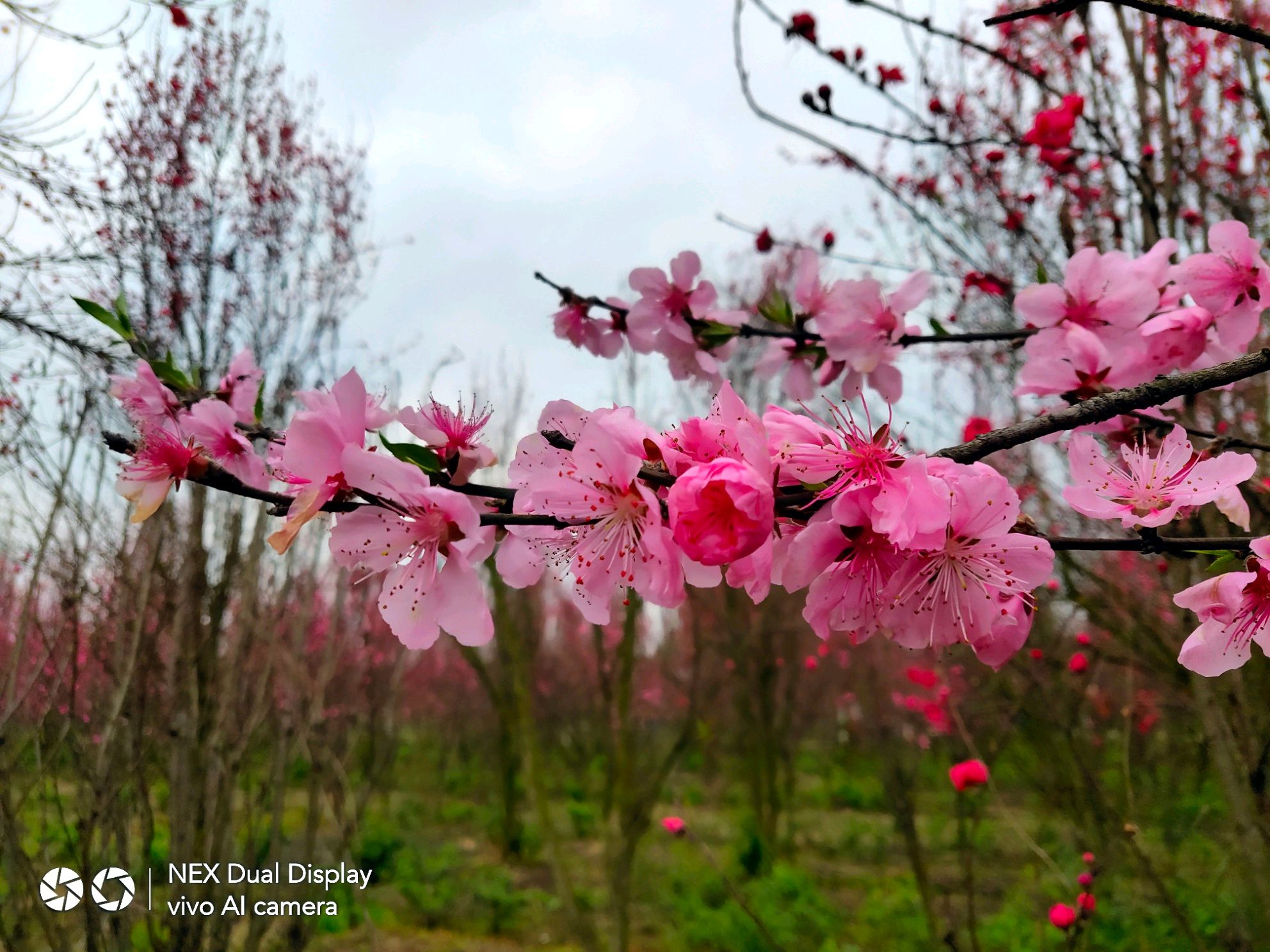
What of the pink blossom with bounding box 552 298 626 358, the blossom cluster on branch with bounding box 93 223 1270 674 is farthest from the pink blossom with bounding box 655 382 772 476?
the pink blossom with bounding box 552 298 626 358

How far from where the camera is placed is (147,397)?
1.20 meters

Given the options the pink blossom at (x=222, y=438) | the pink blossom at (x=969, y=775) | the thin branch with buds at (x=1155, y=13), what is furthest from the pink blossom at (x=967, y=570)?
the pink blossom at (x=969, y=775)

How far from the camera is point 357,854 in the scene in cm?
562

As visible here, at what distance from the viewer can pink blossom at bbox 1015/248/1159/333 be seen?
1275 mm

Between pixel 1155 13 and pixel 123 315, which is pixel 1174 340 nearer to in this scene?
pixel 1155 13

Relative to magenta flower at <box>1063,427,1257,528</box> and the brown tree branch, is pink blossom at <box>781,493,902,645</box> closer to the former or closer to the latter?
the brown tree branch

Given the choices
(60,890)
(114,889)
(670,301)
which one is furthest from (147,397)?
(60,890)

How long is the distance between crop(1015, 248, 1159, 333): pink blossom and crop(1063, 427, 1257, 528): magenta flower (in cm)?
40

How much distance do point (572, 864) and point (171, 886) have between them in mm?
5035

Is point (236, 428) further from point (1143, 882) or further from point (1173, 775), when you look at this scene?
point (1173, 775)

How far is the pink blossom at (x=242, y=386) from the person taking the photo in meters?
1.34

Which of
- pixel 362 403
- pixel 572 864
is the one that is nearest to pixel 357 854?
pixel 572 864

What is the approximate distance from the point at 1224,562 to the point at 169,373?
1376 millimetres

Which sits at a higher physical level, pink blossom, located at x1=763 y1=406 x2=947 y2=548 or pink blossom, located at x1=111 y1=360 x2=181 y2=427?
pink blossom, located at x1=111 y1=360 x2=181 y2=427
